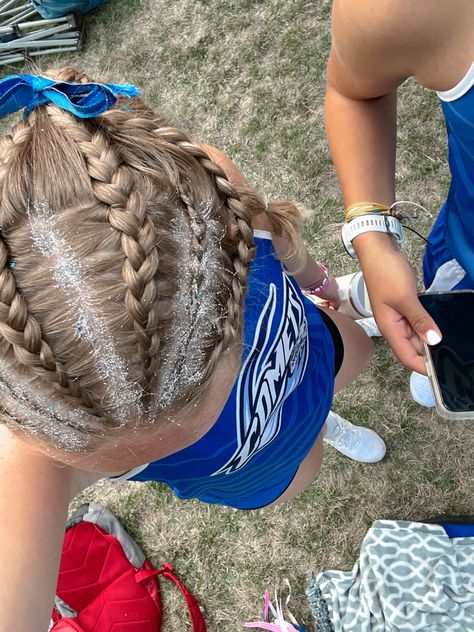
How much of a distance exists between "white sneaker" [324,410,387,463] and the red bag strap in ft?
2.96

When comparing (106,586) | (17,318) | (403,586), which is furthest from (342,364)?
(106,586)

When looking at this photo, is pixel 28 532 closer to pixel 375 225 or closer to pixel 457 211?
pixel 375 225

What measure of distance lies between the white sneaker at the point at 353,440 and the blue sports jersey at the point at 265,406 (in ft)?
1.81

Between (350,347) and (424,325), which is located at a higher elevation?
(424,325)

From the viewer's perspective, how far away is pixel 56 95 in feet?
2.70

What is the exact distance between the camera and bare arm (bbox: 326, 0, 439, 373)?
1.16 metres

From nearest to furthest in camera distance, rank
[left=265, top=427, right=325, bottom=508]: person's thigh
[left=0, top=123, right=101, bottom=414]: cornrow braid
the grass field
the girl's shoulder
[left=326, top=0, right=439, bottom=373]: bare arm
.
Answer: [left=0, top=123, right=101, bottom=414]: cornrow braid, the girl's shoulder, [left=326, top=0, right=439, bottom=373]: bare arm, [left=265, top=427, right=325, bottom=508]: person's thigh, the grass field

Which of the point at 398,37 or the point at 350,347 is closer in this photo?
the point at 398,37

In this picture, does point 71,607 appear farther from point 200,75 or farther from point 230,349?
point 200,75

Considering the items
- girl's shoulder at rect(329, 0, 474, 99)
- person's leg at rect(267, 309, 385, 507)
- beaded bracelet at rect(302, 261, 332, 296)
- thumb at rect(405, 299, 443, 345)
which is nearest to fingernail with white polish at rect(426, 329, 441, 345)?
thumb at rect(405, 299, 443, 345)

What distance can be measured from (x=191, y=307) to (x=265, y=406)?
452mm

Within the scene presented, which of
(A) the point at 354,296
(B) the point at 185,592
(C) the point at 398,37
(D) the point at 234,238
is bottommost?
(B) the point at 185,592

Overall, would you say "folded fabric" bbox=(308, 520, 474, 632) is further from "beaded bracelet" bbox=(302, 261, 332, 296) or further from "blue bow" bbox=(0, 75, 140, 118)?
"blue bow" bbox=(0, 75, 140, 118)

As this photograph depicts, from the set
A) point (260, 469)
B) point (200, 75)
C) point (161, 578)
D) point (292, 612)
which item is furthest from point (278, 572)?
point (200, 75)
